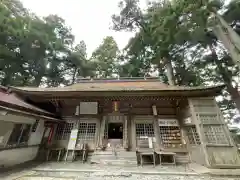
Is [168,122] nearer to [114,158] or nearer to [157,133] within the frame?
[157,133]

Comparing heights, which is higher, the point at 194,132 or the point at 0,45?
the point at 0,45

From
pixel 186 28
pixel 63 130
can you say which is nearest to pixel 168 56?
pixel 186 28

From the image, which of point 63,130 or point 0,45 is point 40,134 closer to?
point 63,130

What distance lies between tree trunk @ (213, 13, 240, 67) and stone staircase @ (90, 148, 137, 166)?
804cm

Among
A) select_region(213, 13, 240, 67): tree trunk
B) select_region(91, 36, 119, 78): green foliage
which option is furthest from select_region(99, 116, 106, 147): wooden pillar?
select_region(91, 36, 119, 78): green foliage

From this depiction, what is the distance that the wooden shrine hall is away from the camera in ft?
17.7

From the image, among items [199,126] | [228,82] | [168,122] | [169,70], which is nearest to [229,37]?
[228,82]

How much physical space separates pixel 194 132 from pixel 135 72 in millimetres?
10106

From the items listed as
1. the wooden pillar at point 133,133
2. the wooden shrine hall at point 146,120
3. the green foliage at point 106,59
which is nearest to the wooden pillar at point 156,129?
the wooden shrine hall at point 146,120

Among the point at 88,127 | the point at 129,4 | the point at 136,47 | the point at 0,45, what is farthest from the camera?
the point at 136,47

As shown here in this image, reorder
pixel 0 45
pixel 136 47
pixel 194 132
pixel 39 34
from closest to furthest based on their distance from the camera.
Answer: pixel 194 132
pixel 0 45
pixel 39 34
pixel 136 47

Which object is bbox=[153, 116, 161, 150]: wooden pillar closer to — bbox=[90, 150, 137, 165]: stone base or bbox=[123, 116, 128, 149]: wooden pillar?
bbox=[90, 150, 137, 165]: stone base

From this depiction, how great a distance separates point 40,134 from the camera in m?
6.68

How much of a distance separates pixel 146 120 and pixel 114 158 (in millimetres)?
2744
